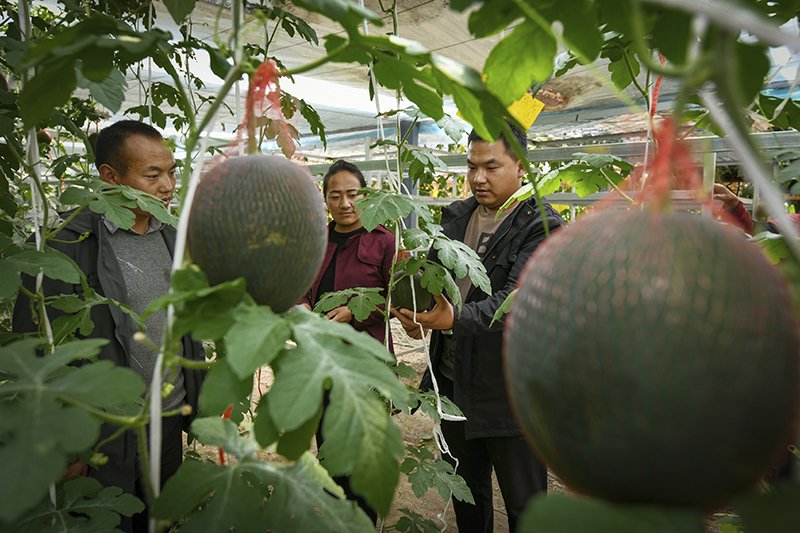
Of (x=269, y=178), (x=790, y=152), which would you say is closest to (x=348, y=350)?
(x=269, y=178)

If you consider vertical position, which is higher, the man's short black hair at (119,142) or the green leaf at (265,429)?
the man's short black hair at (119,142)

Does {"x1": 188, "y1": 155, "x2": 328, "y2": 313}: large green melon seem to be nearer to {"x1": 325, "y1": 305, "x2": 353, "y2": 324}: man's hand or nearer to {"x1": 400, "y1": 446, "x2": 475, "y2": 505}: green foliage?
{"x1": 400, "y1": 446, "x2": 475, "y2": 505}: green foliage

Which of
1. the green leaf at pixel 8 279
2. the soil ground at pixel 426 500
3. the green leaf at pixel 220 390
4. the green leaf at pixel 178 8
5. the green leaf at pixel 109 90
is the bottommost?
the soil ground at pixel 426 500

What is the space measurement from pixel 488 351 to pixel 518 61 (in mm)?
2012

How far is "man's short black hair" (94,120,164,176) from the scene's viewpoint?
2219 millimetres

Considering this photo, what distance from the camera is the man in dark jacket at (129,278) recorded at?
1.99 metres

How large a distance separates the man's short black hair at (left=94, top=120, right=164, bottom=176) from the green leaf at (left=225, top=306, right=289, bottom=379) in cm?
202

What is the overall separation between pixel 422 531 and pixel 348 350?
7.49 ft

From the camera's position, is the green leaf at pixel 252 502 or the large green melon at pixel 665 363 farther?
the green leaf at pixel 252 502

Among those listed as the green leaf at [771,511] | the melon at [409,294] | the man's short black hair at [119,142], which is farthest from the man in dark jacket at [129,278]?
the green leaf at [771,511]

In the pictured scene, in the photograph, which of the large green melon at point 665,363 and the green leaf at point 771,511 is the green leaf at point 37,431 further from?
the green leaf at point 771,511

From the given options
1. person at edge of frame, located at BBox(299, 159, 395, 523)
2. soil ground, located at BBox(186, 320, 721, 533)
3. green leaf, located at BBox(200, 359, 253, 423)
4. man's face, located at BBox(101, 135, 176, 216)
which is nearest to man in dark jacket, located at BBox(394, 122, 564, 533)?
soil ground, located at BBox(186, 320, 721, 533)

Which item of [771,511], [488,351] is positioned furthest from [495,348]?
[771,511]

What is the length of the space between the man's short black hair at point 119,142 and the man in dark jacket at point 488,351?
147cm
